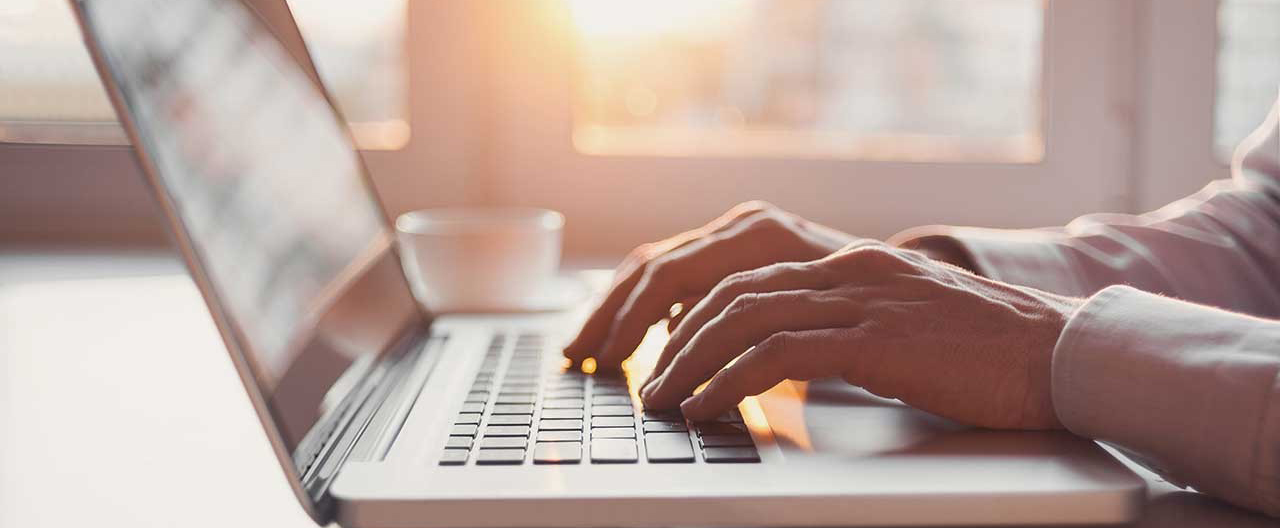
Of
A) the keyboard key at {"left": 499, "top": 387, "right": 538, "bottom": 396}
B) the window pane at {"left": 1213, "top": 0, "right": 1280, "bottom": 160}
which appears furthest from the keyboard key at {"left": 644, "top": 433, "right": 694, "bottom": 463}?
the window pane at {"left": 1213, "top": 0, "right": 1280, "bottom": 160}

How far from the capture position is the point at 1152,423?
0.41 meters

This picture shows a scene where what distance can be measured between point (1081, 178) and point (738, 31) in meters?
0.47

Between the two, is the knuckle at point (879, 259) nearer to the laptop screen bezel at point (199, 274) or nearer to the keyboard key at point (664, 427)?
the keyboard key at point (664, 427)

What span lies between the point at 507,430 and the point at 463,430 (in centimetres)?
2

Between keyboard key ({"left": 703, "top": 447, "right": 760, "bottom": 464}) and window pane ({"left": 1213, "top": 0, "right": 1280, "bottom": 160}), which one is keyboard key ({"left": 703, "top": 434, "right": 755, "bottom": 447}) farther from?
window pane ({"left": 1213, "top": 0, "right": 1280, "bottom": 160})

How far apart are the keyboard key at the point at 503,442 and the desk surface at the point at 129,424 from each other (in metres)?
0.08

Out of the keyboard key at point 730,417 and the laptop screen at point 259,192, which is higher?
the laptop screen at point 259,192

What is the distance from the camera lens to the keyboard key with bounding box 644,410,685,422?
47cm

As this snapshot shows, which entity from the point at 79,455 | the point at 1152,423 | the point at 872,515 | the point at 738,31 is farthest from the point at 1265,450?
the point at 738,31

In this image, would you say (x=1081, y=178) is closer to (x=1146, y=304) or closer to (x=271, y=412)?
(x=1146, y=304)

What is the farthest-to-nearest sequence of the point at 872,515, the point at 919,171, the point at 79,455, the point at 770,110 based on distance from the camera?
the point at 770,110 < the point at 919,171 < the point at 79,455 < the point at 872,515

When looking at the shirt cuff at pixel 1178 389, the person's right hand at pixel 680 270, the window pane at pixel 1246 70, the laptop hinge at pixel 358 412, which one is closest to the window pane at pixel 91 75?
the laptop hinge at pixel 358 412

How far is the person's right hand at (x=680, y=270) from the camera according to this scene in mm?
606

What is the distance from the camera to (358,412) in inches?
19.1
